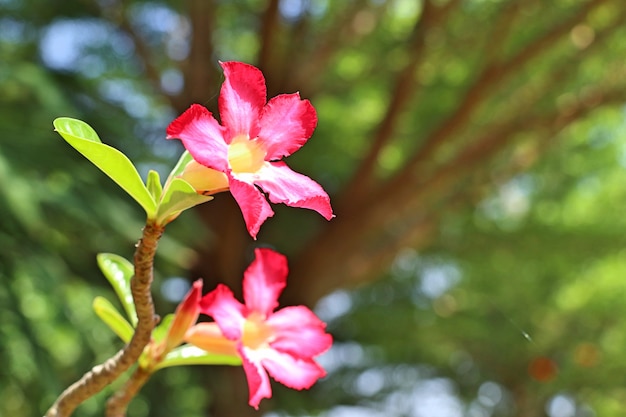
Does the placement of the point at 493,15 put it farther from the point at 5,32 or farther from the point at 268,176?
the point at 268,176

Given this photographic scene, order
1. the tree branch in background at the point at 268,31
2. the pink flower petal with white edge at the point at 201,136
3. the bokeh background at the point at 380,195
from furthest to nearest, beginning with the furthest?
the tree branch in background at the point at 268,31
the bokeh background at the point at 380,195
the pink flower petal with white edge at the point at 201,136

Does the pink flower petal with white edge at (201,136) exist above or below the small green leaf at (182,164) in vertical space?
below

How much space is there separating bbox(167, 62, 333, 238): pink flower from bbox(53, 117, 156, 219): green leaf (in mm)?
18

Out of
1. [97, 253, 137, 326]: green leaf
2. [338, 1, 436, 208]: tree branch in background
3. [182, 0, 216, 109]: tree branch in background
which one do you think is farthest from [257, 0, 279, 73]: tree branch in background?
[97, 253, 137, 326]: green leaf

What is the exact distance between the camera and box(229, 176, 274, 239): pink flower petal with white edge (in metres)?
0.21

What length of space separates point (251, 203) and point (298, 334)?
0.10 metres

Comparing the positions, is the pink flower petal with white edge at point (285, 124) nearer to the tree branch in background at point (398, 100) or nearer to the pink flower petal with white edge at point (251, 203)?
the pink flower petal with white edge at point (251, 203)

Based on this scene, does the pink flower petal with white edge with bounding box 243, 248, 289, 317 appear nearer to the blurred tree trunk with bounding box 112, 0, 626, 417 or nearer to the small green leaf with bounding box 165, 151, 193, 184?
the small green leaf with bounding box 165, 151, 193, 184

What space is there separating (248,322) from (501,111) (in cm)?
240

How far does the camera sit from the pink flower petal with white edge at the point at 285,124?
243 mm

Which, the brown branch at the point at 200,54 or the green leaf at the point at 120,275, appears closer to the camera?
the green leaf at the point at 120,275

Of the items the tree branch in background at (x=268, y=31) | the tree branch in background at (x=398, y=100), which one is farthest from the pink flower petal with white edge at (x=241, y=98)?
the tree branch in background at (x=398, y=100)

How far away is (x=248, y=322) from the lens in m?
0.30

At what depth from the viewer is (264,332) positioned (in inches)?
11.8
